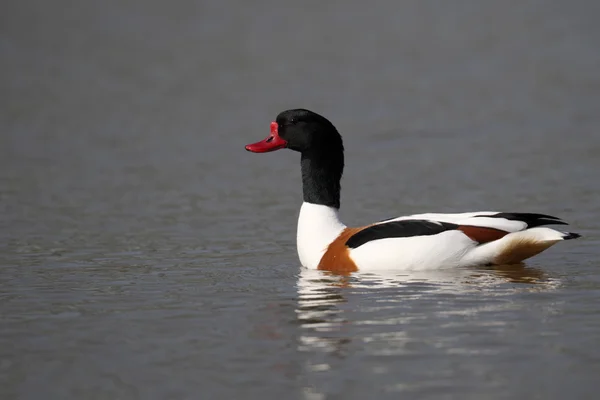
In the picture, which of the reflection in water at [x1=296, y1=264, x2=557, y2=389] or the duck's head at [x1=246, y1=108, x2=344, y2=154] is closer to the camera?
the reflection in water at [x1=296, y1=264, x2=557, y2=389]

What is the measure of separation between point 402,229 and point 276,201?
14.2 feet

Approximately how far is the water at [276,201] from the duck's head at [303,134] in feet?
3.37

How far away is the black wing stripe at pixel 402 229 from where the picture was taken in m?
10.2

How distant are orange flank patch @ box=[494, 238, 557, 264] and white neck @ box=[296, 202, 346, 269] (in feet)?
4.90

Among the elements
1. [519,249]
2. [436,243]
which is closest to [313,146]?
[436,243]

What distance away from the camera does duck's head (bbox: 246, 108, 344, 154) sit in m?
11.2

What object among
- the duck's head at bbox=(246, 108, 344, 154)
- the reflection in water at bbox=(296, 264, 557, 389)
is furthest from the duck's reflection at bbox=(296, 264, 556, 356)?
the duck's head at bbox=(246, 108, 344, 154)

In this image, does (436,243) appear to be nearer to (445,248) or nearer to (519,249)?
(445,248)

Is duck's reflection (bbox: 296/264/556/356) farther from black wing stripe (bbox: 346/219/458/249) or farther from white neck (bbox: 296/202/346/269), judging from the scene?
black wing stripe (bbox: 346/219/458/249)

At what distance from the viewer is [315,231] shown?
1093 cm

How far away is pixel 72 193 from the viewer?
15.4 m

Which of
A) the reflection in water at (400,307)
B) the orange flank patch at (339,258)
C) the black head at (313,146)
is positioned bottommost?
the reflection in water at (400,307)

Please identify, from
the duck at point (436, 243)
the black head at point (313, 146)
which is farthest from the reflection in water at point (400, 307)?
the black head at point (313, 146)

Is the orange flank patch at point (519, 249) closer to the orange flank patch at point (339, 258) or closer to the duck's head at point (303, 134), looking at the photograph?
the orange flank patch at point (339, 258)
